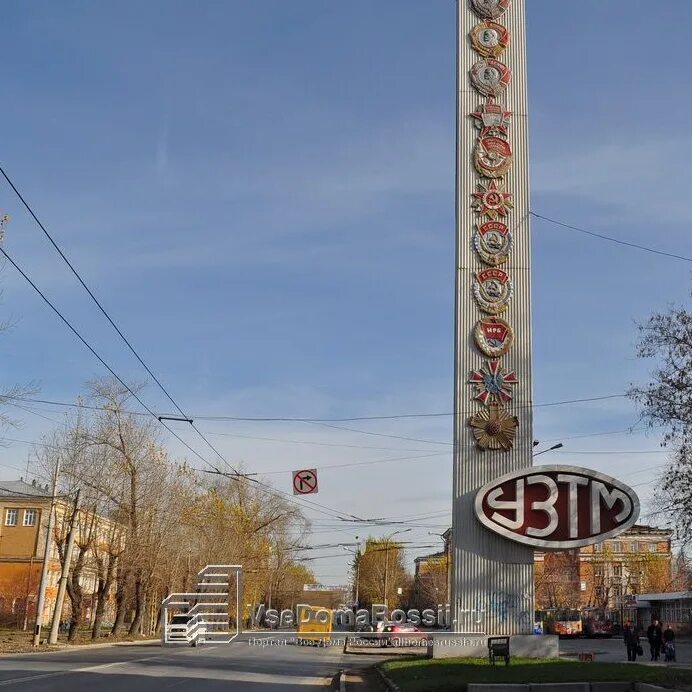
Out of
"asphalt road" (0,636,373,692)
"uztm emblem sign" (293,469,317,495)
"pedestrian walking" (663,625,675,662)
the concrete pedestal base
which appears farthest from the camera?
"pedestrian walking" (663,625,675,662)

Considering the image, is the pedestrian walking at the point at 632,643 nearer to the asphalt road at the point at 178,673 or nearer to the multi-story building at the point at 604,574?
the asphalt road at the point at 178,673

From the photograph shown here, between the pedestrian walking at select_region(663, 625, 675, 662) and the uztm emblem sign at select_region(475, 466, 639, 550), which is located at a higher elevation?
the uztm emblem sign at select_region(475, 466, 639, 550)

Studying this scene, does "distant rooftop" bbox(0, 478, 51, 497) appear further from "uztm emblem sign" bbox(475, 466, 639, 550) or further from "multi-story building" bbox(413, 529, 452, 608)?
"uztm emblem sign" bbox(475, 466, 639, 550)

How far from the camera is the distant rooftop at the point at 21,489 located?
7671cm

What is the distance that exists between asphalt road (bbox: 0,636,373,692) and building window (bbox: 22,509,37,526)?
44.1 metres

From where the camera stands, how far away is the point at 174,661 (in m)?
31.2

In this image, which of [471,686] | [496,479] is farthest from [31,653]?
[471,686]

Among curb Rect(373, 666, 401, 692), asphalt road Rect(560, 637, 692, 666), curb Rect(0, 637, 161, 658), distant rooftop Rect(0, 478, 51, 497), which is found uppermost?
distant rooftop Rect(0, 478, 51, 497)

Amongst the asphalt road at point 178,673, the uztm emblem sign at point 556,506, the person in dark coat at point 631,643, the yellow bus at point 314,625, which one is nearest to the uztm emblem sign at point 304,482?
the asphalt road at point 178,673

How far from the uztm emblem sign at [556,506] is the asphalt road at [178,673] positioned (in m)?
7.87

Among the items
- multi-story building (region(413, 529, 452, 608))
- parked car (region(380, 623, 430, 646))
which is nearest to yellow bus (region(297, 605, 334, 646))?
parked car (region(380, 623, 430, 646))

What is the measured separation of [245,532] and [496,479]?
3260cm

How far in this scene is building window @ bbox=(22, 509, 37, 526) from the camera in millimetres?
76000

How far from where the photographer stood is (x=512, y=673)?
69.5 feet
